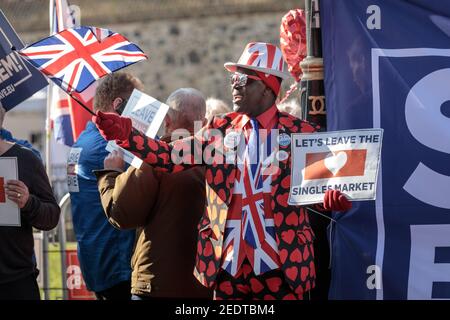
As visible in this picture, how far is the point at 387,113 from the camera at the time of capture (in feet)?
18.7

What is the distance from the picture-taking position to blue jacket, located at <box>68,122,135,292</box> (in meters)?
6.32

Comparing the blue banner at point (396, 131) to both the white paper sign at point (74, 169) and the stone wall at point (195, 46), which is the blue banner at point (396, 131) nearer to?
the white paper sign at point (74, 169)

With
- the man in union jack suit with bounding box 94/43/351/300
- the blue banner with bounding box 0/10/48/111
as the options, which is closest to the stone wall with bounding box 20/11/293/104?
the blue banner with bounding box 0/10/48/111

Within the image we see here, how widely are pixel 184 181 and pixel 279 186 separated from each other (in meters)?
0.73

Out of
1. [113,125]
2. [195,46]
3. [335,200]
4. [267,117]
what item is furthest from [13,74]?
[195,46]

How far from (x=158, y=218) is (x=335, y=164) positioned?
3.70 ft

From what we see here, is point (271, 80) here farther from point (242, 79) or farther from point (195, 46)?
point (195, 46)

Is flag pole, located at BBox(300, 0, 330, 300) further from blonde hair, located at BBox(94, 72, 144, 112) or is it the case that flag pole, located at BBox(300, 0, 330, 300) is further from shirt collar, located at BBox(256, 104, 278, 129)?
blonde hair, located at BBox(94, 72, 144, 112)

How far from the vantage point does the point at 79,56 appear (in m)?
6.15

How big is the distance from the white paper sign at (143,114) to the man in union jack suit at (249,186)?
293 millimetres

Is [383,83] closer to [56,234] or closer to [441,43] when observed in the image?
[441,43]

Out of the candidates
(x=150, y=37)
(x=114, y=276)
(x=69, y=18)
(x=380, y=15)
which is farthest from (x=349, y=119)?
(x=150, y=37)

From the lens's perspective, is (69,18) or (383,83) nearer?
(383,83)

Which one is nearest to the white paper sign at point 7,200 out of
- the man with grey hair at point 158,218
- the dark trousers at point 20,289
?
the dark trousers at point 20,289
